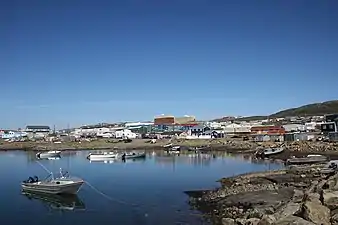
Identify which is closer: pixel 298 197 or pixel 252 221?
pixel 252 221

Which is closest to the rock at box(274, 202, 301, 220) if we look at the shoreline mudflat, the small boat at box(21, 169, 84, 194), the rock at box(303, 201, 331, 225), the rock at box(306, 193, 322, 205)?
the rock at box(306, 193, 322, 205)

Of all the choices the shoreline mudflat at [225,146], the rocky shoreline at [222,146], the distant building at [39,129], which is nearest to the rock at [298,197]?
the shoreline mudflat at [225,146]

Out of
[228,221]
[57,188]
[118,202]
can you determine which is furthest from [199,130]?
[228,221]

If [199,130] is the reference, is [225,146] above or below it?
below

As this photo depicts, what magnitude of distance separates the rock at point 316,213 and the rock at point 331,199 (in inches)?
18.6

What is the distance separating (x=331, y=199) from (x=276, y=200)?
19.4ft

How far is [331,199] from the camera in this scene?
650 inches

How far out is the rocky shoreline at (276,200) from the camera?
51.3 ft

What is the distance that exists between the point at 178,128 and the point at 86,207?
372ft

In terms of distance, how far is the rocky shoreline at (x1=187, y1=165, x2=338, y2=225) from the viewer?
1562cm

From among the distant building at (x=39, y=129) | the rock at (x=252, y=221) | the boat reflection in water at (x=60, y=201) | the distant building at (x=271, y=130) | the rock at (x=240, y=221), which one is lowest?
the boat reflection in water at (x=60, y=201)

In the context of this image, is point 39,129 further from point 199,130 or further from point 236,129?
point 236,129

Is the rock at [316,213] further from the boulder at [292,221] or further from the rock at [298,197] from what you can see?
the rock at [298,197]

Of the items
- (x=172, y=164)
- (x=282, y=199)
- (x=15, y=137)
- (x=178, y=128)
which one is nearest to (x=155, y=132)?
(x=178, y=128)
